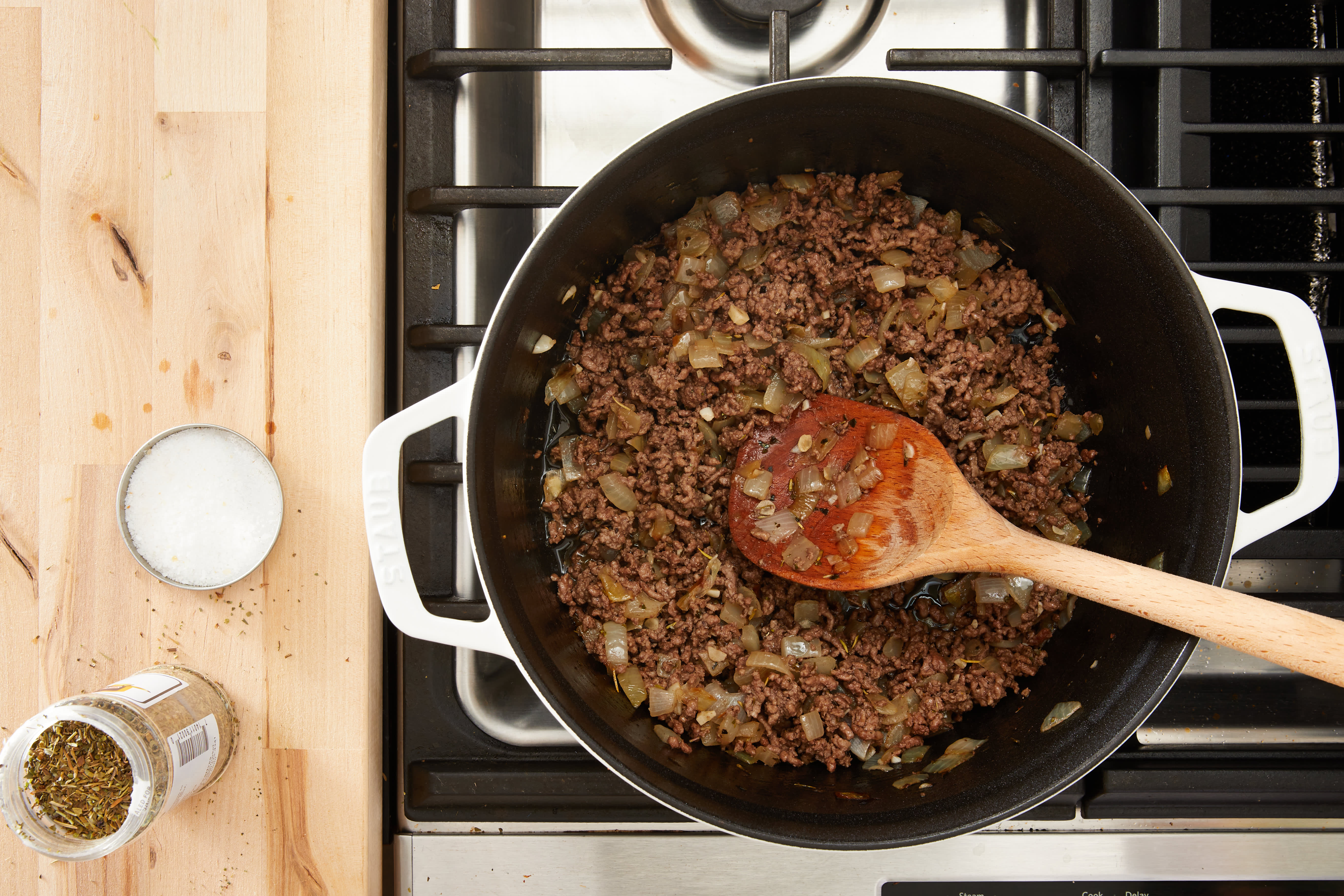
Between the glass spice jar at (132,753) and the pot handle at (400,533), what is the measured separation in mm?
399

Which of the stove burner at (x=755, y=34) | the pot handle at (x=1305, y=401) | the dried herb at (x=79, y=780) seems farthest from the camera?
the stove burner at (x=755, y=34)

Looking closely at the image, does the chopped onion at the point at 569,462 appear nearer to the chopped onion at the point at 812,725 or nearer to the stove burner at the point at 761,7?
the chopped onion at the point at 812,725

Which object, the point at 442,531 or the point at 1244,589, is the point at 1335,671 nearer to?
the point at 1244,589

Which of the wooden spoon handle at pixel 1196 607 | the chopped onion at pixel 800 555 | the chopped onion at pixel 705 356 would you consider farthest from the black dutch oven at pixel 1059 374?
the chopped onion at pixel 800 555

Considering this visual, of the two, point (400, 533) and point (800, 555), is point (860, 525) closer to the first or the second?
point (800, 555)

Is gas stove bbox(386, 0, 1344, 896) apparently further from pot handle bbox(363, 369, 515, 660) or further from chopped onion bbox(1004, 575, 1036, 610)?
chopped onion bbox(1004, 575, 1036, 610)

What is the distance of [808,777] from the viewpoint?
143cm

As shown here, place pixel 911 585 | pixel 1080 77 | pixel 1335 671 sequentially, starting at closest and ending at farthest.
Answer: pixel 1335 671 → pixel 1080 77 → pixel 911 585

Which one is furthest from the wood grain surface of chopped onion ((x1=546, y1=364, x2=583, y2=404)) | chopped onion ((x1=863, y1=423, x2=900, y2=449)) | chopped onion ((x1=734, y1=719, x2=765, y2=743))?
chopped onion ((x1=863, y1=423, x2=900, y2=449))

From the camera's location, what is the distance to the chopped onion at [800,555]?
1.42 meters

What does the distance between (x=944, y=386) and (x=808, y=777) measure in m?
0.73

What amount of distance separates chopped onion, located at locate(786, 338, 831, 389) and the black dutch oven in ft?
1.02

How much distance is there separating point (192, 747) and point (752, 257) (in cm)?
123

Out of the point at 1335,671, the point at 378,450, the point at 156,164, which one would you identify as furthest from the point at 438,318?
the point at 1335,671
